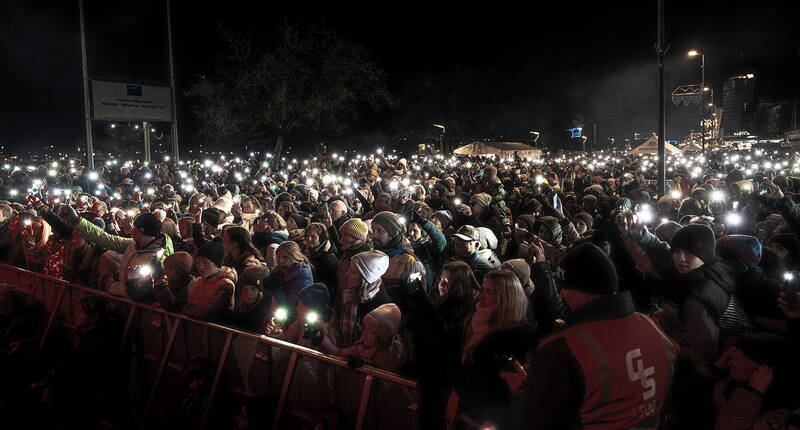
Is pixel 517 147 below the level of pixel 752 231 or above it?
above

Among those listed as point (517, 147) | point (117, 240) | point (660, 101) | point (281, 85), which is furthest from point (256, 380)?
point (517, 147)

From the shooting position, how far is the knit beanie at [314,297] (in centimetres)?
462

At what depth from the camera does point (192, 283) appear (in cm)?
532

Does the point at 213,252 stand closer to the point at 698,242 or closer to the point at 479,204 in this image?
the point at 698,242

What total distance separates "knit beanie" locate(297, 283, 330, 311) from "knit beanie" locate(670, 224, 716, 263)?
2673 millimetres

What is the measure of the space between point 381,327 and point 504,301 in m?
0.95

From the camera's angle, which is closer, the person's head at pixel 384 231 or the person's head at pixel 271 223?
the person's head at pixel 384 231

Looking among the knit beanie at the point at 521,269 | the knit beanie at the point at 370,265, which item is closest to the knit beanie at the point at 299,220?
the knit beanie at the point at 370,265

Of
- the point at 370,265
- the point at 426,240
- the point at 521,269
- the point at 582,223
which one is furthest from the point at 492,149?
the point at 370,265

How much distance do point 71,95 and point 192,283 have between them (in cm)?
6718

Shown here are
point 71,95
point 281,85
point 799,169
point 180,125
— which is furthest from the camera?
point 71,95

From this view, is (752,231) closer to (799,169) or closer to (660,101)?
(660,101)

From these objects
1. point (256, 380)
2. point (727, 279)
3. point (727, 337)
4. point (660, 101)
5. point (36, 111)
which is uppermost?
point (36, 111)

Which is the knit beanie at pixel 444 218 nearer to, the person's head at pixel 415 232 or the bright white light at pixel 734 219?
the person's head at pixel 415 232
